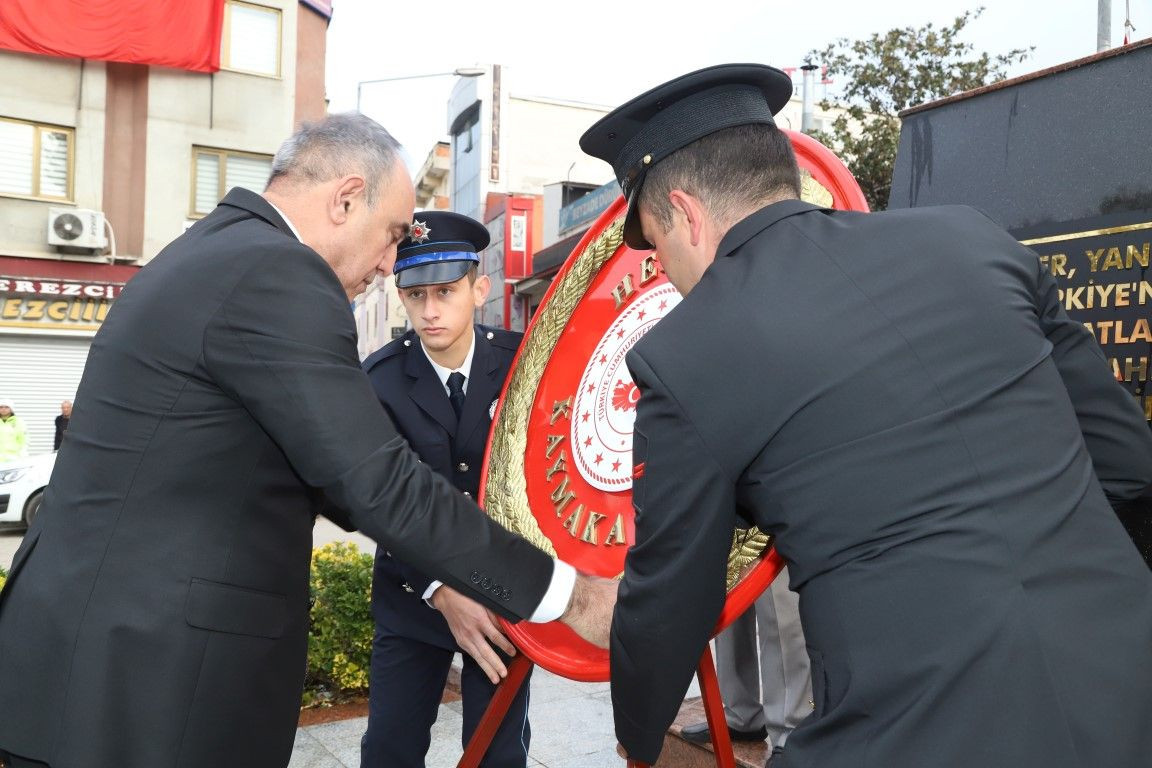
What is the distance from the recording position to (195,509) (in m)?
1.79

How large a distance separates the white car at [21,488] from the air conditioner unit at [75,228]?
6183mm

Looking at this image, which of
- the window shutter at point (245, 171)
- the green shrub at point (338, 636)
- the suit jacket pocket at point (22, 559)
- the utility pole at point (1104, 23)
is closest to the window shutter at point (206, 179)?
the window shutter at point (245, 171)

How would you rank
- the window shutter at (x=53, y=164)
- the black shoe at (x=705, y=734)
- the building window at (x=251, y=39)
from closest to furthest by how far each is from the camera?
the black shoe at (x=705, y=734)
the window shutter at (x=53, y=164)
the building window at (x=251, y=39)

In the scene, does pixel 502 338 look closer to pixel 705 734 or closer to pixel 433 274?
pixel 433 274

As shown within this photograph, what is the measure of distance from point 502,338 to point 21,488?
34.4ft

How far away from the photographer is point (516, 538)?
2031 millimetres

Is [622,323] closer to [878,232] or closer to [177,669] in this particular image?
[878,232]

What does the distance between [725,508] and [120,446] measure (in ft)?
3.74

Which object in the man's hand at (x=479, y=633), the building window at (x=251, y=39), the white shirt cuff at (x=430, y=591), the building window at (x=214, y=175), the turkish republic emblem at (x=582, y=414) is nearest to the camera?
the turkish republic emblem at (x=582, y=414)

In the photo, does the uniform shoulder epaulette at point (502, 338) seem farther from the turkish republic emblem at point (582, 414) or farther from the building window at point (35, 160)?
the building window at point (35, 160)

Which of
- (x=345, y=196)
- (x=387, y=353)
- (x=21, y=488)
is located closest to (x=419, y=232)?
(x=387, y=353)

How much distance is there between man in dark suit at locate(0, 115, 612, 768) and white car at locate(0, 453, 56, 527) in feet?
35.0

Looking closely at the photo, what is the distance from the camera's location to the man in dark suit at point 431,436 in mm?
2703

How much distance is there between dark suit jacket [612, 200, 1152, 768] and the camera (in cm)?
119
